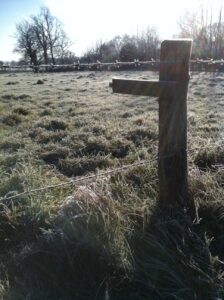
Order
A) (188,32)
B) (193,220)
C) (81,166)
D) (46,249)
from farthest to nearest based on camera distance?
(188,32) < (81,166) < (193,220) < (46,249)

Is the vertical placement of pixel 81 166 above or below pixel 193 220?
below

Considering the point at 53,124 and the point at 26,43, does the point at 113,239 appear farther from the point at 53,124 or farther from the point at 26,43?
the point at 26,43

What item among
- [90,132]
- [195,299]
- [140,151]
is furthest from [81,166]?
[195,299]

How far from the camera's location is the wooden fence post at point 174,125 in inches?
124

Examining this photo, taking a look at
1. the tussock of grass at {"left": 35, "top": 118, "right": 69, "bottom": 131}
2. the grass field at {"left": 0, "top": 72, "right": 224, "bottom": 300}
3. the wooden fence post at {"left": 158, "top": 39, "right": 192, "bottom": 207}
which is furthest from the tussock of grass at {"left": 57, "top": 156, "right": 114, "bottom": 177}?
the tussock of grass at {"left": 35, "top": 118, "right": 69, "bottom": 131}

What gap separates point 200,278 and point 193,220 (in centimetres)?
72

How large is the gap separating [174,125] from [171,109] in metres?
0.15

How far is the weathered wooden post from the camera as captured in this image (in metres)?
3.15

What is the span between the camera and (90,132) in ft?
25.6

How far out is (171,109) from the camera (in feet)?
10.6

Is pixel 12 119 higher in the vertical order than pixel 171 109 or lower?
lower

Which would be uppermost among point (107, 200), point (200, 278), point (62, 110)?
point (107, 200)

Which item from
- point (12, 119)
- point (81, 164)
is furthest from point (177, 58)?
point (12, 119)

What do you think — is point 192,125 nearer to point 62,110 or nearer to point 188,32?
point 62,110
